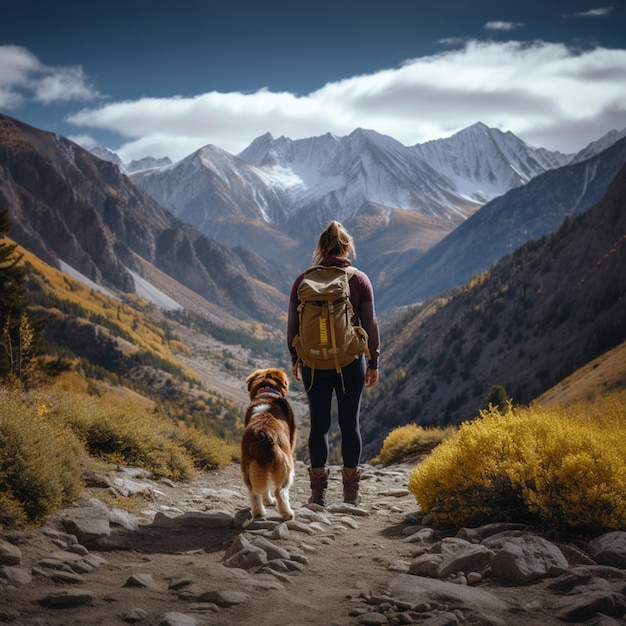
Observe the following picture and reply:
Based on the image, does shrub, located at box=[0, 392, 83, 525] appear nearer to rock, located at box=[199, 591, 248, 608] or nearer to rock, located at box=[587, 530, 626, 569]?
rock, located at box=[199, 591, 248, 608]

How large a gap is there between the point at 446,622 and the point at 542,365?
93735 mm

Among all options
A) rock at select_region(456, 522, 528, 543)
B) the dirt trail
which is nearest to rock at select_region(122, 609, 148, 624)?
the dirt trail

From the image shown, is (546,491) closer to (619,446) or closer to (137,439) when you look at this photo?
(619,446)

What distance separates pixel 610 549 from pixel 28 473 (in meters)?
6.02

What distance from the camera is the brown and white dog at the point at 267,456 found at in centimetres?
742

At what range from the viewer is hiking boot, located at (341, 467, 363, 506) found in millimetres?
9414

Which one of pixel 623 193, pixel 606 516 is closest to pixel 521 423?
pixel 606 516

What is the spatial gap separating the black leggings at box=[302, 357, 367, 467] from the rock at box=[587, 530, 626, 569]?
2.97 metres

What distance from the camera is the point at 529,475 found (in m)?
7.15

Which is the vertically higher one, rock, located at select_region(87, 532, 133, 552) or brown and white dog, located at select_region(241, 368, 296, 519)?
brown and white dog, located at select_region(241, 368, 296, 519)

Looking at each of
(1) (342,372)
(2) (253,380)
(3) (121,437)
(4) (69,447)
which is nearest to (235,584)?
(1) (342,372)

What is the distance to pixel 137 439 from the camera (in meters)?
11.2

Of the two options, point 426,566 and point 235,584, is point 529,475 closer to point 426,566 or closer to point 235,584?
point 426,566

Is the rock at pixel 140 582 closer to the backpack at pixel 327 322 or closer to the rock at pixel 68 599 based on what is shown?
the rock at pixel 68 599
